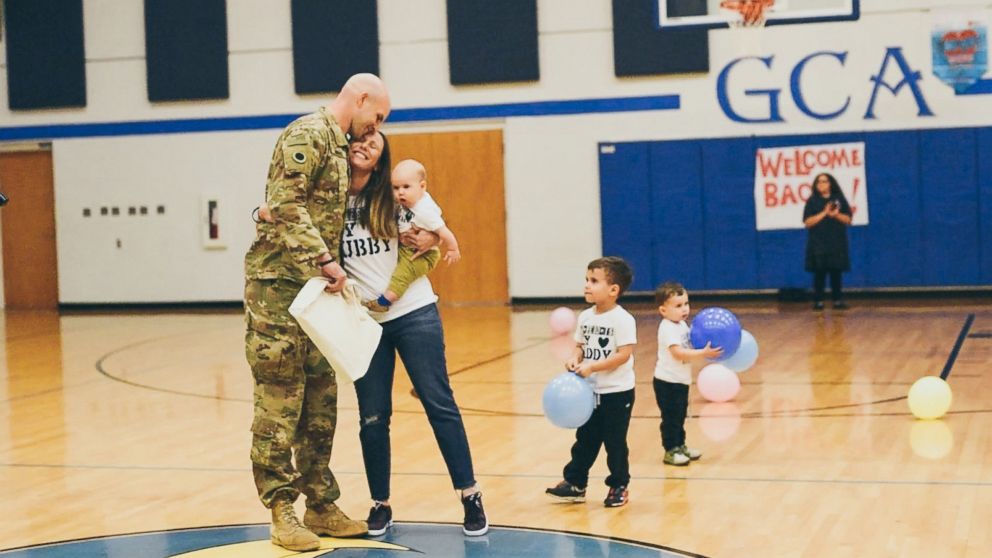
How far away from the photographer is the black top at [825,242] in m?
17.7

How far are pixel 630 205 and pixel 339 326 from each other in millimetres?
14703

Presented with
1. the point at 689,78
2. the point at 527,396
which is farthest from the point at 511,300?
the point at 527,396

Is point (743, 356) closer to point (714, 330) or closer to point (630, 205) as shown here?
point (714, 330)

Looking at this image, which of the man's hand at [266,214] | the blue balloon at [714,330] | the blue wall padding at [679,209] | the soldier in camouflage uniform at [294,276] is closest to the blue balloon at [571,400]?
the soldier in camouflage uniform at [294,276]

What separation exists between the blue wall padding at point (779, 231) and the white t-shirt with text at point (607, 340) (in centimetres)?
1303

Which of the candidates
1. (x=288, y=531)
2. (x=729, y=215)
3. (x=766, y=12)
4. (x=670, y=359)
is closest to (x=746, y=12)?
(x=766, y=12)

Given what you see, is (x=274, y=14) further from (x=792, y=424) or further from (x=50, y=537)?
(x=50, y=537)

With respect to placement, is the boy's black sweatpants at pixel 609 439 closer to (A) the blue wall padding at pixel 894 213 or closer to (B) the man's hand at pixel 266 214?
(B) the man's hand at pixel 266 214

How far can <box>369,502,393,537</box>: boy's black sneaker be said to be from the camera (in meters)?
6.13

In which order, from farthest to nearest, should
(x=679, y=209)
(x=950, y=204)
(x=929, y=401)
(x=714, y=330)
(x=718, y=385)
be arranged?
(x=679, y=209) → (x=950, y=204) → (x=718, y=385) → (x=714, y=330) → (x=929, y=401)

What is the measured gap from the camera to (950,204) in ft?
61.9

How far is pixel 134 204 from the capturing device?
2194 cm

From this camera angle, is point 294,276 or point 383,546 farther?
point 383,546

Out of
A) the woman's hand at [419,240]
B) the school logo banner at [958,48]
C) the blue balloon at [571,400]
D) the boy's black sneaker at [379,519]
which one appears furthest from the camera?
the school logo banner at [958,48]
